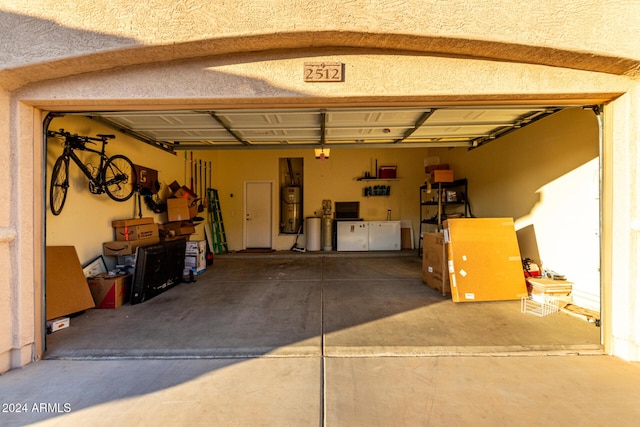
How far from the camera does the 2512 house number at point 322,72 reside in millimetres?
2123

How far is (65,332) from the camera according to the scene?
2.68 metres

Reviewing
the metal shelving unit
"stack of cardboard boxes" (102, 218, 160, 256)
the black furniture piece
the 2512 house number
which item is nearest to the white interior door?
the black furniture piece

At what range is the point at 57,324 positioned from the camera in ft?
8.96

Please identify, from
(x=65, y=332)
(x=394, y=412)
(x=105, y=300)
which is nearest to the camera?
(x=394, y=412)

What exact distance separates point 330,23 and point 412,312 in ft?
9.51

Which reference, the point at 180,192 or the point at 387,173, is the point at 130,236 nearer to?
the point at 180,192

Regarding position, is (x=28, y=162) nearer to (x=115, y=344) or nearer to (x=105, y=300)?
(x=115, y=344)

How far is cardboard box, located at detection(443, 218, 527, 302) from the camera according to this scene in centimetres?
348

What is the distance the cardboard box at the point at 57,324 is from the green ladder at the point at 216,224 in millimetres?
4465

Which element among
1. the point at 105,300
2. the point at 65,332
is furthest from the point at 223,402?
the point at 105,300

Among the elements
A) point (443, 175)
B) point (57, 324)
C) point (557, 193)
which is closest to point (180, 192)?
point (57, 324)

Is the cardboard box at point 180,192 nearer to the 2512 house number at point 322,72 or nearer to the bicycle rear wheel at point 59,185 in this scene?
the bicycle rear wheel at point 59,185

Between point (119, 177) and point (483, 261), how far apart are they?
5.04 metres

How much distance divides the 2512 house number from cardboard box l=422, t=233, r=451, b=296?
2661 millimetres
